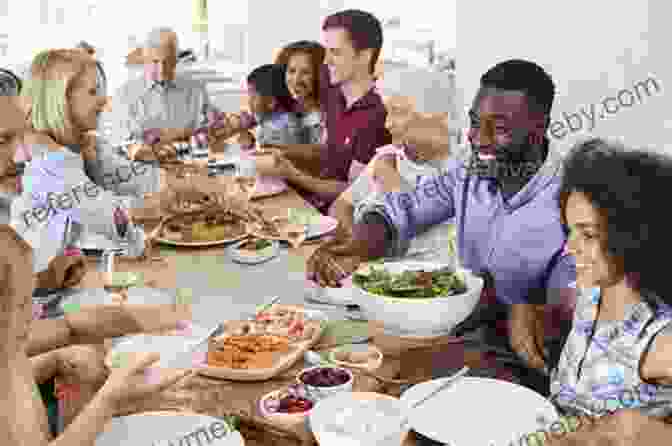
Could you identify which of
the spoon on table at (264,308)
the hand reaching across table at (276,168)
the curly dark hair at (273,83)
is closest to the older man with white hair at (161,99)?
the curly dark hair at (273,83)

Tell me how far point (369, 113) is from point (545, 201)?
1.61m

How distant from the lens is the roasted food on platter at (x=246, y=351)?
1.72m

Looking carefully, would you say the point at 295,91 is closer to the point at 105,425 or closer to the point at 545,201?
the point at 545,201

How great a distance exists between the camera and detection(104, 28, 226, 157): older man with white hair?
462 cm

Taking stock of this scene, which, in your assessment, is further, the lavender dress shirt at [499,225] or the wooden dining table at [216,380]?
the lavender dress shirt at [499,225]

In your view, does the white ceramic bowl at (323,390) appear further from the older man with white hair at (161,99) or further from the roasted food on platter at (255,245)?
the older man with white hair at (161,99)

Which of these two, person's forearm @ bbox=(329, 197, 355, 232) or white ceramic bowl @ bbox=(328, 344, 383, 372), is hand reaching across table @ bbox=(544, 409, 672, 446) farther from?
person's forearm @ bbox=(329, 197, 355, 232)

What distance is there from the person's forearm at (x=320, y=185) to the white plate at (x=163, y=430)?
2.02 metres

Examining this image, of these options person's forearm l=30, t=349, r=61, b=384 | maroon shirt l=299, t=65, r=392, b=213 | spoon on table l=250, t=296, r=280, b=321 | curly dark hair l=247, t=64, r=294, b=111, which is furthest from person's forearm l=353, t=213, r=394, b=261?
curly dark hair l=247, t=64, r=294, b=111

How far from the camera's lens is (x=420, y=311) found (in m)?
1.84

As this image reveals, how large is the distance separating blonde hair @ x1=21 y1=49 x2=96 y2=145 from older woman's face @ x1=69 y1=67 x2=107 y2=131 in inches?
0.6

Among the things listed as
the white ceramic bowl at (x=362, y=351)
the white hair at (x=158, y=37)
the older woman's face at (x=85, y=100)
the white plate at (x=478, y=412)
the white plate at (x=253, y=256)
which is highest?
the white hair at (x=158, y=37)

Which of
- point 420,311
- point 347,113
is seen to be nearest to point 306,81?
point 347,113

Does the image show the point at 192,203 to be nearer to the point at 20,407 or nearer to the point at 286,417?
the point at 286,417
